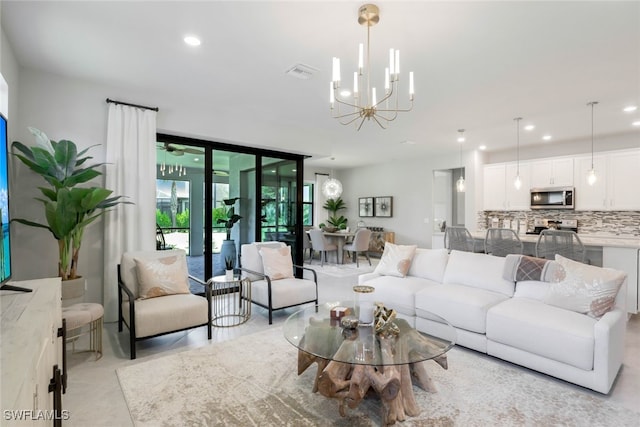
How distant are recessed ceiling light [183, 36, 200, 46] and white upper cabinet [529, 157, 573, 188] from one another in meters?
6.54

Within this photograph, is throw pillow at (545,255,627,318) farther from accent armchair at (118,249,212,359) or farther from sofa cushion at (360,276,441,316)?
accent armchair at (118,249,212,359)

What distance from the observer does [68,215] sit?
2953 millimetres

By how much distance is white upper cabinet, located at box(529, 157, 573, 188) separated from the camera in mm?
6105

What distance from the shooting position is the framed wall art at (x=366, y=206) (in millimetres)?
9555

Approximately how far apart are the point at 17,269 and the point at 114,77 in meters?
2.24

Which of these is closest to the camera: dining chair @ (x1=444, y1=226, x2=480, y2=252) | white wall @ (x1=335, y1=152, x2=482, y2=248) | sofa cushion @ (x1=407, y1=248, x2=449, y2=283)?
sofa cushion @ (x1=407, y1=248, x2=449, y2=283)

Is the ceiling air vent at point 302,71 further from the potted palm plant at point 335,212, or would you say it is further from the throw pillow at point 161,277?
the potted palm plant at point 335,212

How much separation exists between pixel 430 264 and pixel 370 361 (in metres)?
2.28

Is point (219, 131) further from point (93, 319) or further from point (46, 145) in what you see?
point (93, 319)

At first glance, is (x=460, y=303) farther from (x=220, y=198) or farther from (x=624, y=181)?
(x=624, y=181)

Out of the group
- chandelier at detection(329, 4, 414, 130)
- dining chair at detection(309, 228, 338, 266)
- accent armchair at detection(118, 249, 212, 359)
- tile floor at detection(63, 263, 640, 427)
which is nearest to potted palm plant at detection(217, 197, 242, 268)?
tile floor at detection(63, 263, 640, 427)

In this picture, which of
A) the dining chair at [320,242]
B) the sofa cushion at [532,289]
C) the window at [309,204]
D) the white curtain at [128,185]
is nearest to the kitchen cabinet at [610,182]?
the sofa cushion at [532,289]

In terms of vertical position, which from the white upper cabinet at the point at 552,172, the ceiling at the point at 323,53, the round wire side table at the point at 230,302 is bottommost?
the round wire side table at the point at 230,302

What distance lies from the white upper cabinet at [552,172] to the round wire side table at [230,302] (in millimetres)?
5967
